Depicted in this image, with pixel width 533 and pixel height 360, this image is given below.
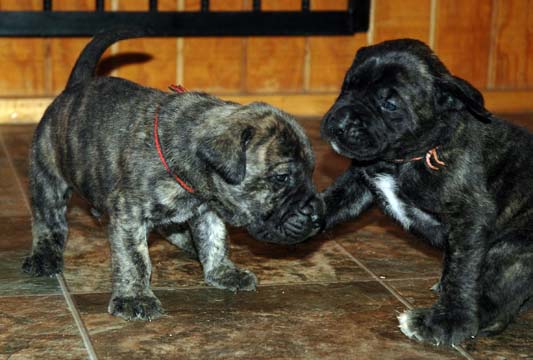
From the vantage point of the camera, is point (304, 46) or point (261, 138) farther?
point (304, 46)

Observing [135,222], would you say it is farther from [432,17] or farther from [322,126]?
[432,17]

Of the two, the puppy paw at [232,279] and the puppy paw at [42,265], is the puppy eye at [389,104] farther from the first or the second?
the puppy paw at [42,265]

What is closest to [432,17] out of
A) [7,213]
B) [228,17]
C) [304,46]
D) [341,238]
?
[304,46]

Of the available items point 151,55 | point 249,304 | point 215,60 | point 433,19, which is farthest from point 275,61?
point 249,304

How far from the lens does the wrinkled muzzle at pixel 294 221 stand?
3.52m

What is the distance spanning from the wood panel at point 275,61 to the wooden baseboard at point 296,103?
0.36ft

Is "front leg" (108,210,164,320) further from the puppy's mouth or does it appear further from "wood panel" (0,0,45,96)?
"wood panel" (0,0,45,96)

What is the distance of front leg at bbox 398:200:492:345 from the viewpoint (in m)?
3.51

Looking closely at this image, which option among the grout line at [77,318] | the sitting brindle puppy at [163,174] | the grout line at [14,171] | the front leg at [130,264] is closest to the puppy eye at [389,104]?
the sitting brindle puppy at [163,174]

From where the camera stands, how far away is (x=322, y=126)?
3.62m

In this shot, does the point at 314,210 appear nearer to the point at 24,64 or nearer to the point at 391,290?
the point at 391,290

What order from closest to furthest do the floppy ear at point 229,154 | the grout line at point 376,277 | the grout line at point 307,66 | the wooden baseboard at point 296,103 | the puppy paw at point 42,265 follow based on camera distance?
1. the floppy ear at point 229,154
2. the grout line at point 376,277
3. the puppy paw at point 42,265
4. the wooden baseboard at point 296,103
5. the grout line at point 307,66

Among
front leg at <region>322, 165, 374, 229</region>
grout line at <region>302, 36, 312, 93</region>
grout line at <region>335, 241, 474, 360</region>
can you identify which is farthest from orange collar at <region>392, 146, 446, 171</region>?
grout line at <region>302, 36, 312, 93</region>

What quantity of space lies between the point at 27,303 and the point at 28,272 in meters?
0.34
